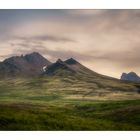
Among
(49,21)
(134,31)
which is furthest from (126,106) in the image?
(49,21)

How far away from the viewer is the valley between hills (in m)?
28.8

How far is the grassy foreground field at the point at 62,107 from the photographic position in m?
28.8

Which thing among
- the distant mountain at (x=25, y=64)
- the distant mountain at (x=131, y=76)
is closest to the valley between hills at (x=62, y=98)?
the distant mountain at (x=25, y=64)

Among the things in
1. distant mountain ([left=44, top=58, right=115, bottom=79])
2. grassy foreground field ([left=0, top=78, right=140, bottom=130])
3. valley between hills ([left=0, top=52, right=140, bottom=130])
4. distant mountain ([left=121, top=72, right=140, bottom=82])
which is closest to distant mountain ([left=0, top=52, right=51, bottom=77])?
valley between hills ([left=0, top=52, right=140, bottom=130])

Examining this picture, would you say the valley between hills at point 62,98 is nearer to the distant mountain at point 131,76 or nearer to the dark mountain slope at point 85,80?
the dark mountain slope at point 85,80

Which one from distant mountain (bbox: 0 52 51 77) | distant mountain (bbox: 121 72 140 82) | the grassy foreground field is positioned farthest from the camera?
distant mountain (bbox: 0 52 51 77)

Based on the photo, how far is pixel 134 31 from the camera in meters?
29.2

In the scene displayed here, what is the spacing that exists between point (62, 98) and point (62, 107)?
551 millimetres

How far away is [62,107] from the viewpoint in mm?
29391

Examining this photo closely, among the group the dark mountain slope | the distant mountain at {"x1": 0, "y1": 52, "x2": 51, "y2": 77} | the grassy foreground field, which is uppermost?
the distant mountain at {"x1": 0, "y1": 52, "x2": 51, "y2": 77}

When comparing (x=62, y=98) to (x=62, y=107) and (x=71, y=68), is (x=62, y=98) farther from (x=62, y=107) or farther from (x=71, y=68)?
(x=71, y=68)

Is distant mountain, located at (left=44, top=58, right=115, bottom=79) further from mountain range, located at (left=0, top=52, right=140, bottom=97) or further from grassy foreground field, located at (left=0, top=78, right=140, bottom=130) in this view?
grassy foreground field, located at (left=0, top=78, right=140, bottom=130)

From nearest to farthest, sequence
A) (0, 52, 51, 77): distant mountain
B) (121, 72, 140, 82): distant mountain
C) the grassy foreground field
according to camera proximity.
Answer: the grassy foreground field, (121, 72, 140, 82): distant mountain, (0, 52, 51, 77): distant mountain
